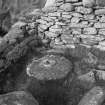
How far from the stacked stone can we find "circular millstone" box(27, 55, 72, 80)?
524mm

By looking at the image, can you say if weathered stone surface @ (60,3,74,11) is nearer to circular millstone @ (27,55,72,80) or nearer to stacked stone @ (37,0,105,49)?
stacked stone @ (37,0,105,49)

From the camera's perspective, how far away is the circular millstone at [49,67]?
325 centimetres

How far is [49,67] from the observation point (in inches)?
135

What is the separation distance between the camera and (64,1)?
12.3 feet

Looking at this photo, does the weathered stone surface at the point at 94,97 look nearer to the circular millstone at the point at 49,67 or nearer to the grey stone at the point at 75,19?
the circular millstone at the point at 49,67

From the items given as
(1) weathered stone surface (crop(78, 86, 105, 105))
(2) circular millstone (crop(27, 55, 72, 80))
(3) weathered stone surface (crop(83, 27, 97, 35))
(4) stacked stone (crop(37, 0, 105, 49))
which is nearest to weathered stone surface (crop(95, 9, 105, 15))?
(4) stacked stone (crop(37, 0, 105, 49))

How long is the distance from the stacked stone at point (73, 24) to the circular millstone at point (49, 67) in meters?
0.52

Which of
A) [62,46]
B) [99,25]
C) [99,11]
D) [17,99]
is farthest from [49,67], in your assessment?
[99,11]

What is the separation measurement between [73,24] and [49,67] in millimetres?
1069

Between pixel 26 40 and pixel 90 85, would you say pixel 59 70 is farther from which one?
pixel 26 40

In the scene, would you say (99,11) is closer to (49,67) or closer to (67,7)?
(67,7)

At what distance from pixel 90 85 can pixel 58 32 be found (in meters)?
1.46

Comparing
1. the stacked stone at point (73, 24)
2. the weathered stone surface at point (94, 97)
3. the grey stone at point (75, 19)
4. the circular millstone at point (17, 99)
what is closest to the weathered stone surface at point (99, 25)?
the stacked stone at point (73, 24)

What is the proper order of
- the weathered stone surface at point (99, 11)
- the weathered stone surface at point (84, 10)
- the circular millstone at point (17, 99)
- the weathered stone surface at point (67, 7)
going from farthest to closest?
the weathered stone surface at point (67, 7) → the weathered stone surface at point (84, 10) → the weathered stone surface at point (99, 11) → the circular millstone at point (17, 99)
